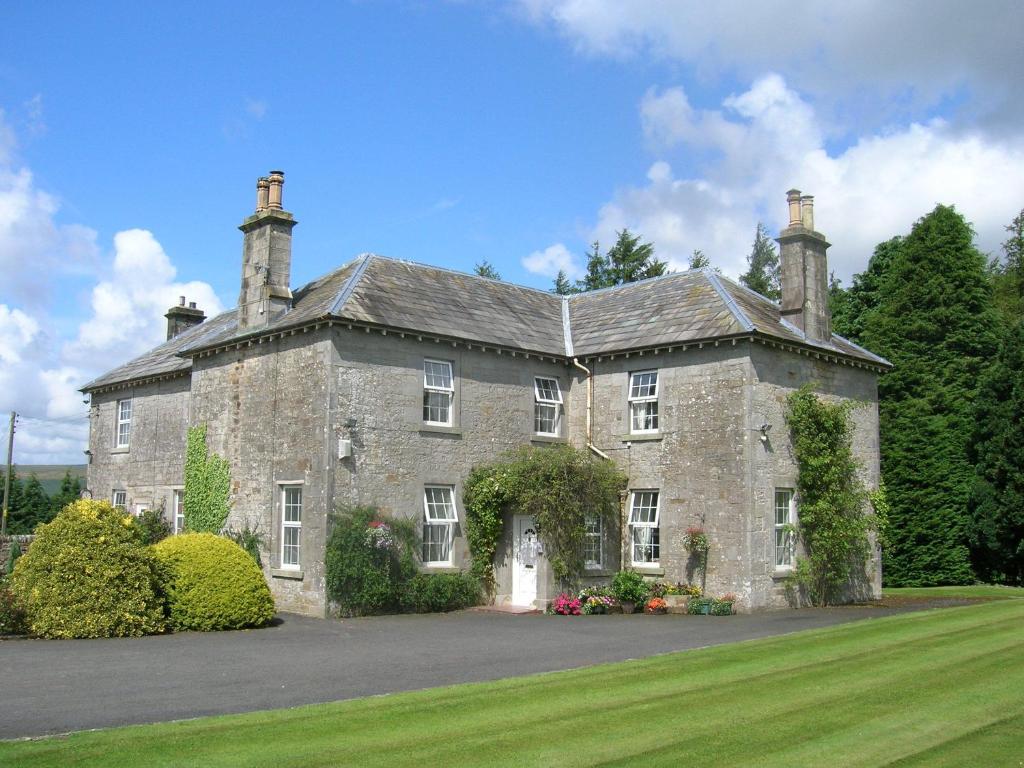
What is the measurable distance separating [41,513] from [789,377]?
37898 mm

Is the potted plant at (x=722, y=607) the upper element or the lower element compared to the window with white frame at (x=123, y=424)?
lower

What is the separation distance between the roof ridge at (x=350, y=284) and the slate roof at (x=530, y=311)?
2 cm

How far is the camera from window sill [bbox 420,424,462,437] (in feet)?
69.3

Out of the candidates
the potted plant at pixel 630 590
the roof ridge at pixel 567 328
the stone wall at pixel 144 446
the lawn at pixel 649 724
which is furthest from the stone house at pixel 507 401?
the lawn at pixel 649 724

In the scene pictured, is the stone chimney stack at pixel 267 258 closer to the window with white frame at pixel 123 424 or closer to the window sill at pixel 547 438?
the window sill at pixel 547 438

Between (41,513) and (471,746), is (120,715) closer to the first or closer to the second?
(471,746)

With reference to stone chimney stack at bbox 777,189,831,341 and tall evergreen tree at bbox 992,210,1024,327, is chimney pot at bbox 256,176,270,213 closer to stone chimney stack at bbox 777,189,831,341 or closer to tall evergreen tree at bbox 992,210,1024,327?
stone chimney stack at bbox 777,189,831,341

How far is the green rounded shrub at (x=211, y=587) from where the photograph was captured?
1708 cm

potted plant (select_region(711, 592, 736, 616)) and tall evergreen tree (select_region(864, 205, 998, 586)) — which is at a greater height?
tall evergreen tree (select_region(864, 205, 998, 586))

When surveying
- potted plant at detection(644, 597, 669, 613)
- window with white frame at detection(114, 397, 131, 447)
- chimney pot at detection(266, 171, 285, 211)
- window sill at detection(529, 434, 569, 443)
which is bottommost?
potted plant at detection(644, 597, 669, 613)

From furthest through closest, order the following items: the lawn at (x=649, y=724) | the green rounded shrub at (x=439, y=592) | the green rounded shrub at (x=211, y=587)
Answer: the green rounded shrub at (x=439, y=592)
the green rounded shrub at (x=211, y=587)
the lawn at (x=649, y=724)

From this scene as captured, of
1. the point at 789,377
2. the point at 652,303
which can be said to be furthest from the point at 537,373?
the point at 789,377

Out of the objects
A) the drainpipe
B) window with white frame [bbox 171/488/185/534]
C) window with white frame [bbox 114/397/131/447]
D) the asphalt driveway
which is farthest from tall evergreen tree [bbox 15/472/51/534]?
the drainpipe

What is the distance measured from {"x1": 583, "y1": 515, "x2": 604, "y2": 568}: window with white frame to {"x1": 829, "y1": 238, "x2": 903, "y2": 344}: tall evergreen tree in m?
18.1
